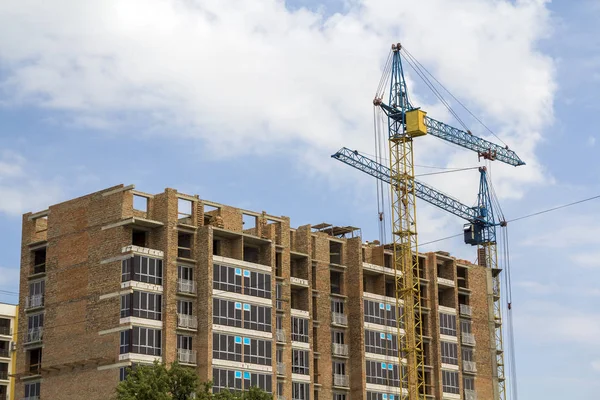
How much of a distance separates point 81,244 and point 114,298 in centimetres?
762

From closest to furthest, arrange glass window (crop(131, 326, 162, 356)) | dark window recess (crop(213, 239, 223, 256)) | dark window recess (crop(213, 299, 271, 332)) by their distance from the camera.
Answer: glass window (crop(131, 326, 162, 356)) < dark window recess (crop(213, 299, 271, 332)) < dark window recess (crop(213, 239, 223, 256))

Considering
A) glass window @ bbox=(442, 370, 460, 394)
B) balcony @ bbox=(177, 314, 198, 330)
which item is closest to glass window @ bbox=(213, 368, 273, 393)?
balcony @ bbox=(177, 314, 198, 330)

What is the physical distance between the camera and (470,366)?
438ft

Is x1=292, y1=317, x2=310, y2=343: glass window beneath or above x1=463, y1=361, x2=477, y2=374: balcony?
above

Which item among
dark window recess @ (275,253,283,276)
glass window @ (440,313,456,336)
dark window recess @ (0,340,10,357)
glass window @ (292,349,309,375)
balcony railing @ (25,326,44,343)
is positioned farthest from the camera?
dark window recess @ (0,340,10,357)

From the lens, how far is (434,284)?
130 m

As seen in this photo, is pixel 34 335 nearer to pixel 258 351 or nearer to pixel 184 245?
pixel 184 245

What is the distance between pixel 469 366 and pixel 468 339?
3082 millimetres

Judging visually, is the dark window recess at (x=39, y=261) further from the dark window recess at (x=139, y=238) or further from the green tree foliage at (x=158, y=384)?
the green tree foliage at (x=158, y=384)

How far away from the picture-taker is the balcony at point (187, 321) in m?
102

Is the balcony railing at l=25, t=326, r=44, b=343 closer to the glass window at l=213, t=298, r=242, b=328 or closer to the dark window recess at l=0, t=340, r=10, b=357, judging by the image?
the glass window at l=213, t=298, r=242, b=328

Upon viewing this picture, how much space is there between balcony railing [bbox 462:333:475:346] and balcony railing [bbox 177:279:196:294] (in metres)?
41.5

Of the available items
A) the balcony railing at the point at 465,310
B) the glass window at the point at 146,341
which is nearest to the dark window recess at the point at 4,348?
the glass window at the point at 146,341

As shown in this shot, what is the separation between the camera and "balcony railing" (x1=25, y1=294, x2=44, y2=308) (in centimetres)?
10806
